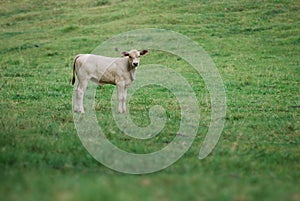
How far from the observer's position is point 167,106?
1628 cm

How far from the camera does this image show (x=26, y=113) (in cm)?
1400

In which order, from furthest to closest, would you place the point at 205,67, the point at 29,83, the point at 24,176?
the point at 205,67, the point at 29,83, the point at 24,176

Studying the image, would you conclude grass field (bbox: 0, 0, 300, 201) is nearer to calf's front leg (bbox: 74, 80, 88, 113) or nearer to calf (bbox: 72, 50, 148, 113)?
calf's front leg (bbox: 74, 80, 88, 113)

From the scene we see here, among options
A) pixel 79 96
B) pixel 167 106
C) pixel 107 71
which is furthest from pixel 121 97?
pixel 167 106

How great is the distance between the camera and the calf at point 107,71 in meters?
15.1

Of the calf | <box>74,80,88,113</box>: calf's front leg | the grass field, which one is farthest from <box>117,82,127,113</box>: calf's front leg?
<box>74,80,88,113</box>: calf's front leg

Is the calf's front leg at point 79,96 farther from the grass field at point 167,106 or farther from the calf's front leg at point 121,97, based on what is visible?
the calf's front leg at point 121,97

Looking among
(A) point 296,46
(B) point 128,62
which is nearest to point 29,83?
(B) point 128,62

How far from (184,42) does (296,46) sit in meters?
7.40

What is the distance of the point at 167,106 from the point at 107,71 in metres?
2.44

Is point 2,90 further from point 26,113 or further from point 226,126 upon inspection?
point 226,126

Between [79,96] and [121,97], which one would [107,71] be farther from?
[79,96]

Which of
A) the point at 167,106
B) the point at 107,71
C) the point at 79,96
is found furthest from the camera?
the point at 167,106

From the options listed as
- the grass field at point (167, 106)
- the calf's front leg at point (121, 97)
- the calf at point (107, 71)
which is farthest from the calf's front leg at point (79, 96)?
the calf's front leg at point (121, 97)
